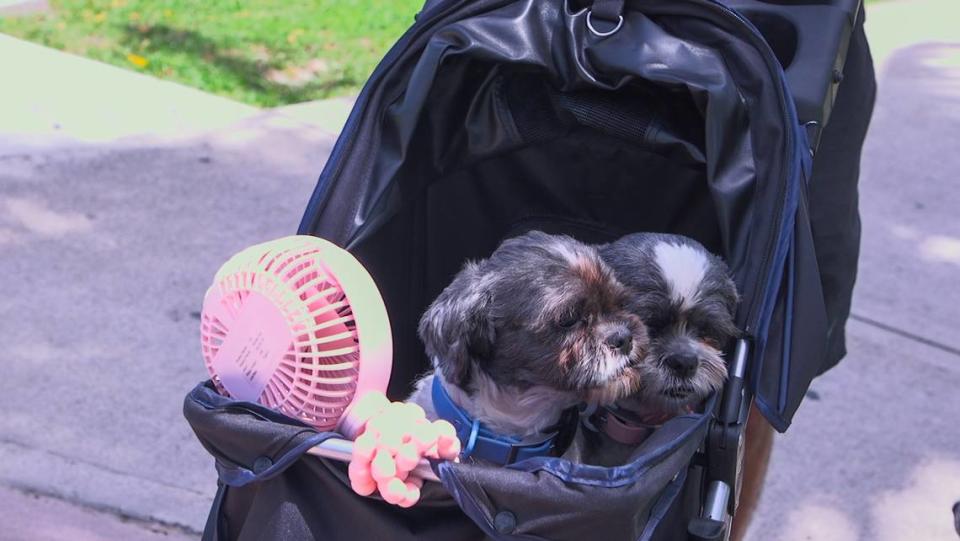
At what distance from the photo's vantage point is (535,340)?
114 inches

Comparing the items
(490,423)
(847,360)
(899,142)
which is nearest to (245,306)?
(490,423)

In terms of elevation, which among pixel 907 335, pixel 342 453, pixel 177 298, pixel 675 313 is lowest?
pixel 907 335

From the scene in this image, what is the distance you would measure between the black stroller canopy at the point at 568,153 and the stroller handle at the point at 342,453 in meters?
0.80

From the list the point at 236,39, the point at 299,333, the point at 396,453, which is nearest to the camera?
the point at 396,453

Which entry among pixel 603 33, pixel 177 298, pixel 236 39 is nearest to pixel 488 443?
pixel 603 33

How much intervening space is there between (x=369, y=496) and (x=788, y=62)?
7.03 ft

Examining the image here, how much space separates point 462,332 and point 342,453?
0.69m

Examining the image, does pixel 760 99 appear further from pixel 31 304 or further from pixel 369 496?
pixel 31 304

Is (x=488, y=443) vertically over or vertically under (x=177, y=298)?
over

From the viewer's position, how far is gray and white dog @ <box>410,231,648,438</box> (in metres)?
2.87

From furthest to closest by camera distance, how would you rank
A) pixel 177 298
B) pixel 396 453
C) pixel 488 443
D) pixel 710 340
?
pixel 177 298, pixel 710 340, pixel 488 443, pixel 396 453

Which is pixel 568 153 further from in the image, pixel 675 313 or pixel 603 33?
pixel 675 313

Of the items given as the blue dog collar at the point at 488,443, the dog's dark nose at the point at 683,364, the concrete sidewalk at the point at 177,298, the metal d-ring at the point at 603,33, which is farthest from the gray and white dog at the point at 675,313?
the concrete sidewalk at the point at 177,298

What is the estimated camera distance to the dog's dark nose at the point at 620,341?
9.41 feet
